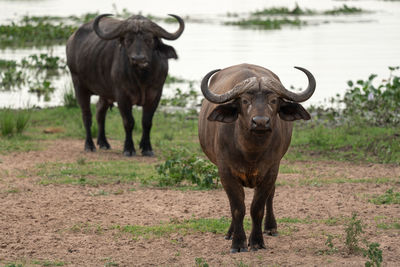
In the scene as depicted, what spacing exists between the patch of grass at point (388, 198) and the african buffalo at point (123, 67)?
4.01 metres

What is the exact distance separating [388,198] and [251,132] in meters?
2.87

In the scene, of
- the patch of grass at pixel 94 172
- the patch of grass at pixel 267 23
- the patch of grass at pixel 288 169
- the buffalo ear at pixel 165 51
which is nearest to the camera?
the patch of grass at pixel 94 172

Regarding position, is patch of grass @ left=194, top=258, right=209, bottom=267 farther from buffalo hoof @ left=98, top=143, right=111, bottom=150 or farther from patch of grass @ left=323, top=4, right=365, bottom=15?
patch of grass @ left=323, top=4, right=365, bottom=15

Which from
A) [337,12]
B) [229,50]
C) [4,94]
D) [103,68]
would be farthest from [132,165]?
[337,12]

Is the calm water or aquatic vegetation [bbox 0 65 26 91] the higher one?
the calm water

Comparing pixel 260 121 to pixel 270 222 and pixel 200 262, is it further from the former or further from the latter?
pixel 270 222

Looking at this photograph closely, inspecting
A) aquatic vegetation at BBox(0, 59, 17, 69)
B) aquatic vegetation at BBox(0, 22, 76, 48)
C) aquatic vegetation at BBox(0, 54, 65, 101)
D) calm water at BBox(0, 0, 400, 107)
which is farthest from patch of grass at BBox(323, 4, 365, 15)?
aquatic vegetation at BBox(0, 59, 17, 69)

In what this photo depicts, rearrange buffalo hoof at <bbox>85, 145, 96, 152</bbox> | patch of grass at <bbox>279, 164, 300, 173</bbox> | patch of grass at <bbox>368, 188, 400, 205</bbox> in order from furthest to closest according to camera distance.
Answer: buffalo hoof at <bbox>85, 145, 96, 152</bbox> → patch of grass at <bbox>279, 164, 300, 173</bbox> → patch of grass at <bbox>368, 188, 400, 205</bbox>

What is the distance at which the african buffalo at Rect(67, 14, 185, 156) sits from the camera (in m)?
10.8

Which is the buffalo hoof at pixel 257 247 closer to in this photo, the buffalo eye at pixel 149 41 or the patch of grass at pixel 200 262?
the patch of grass at pixel 200 262

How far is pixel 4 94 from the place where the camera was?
16.5 metres

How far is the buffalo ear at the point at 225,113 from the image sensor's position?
5984mm

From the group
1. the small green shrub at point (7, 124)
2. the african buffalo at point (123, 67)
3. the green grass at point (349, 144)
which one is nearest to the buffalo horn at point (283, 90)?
the green grass at point (349, 144)

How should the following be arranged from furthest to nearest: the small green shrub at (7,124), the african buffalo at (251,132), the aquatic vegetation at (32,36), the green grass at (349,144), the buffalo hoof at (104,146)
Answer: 1. the aquatic vegetation at (32,36)
2. the small green shrub at (7,124)
3. the buffalo hoof at (104,146)
4. the green grass at (349,144)
5. the african buffalo at (251,132)
